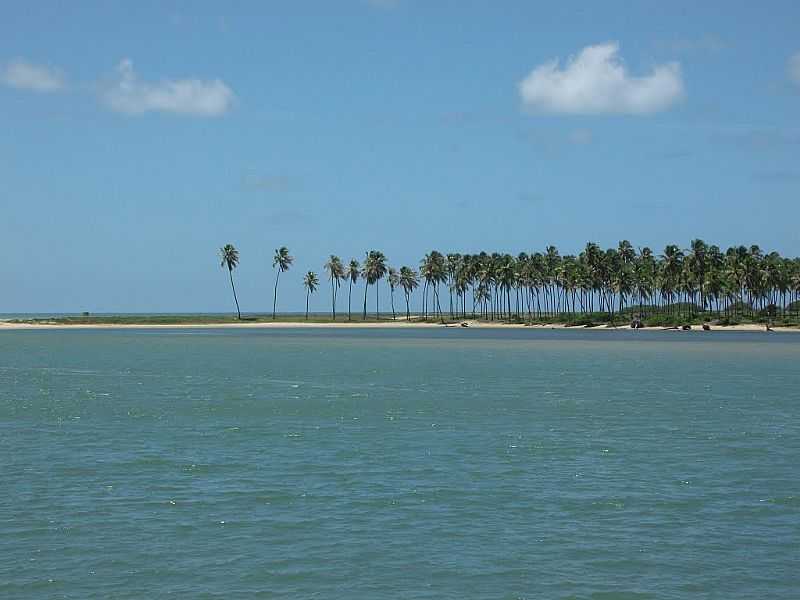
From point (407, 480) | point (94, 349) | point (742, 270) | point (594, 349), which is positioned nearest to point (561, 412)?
point (407, 480)

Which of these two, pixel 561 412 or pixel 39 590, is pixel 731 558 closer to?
pixel 39 590

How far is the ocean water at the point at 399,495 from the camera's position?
19344mm

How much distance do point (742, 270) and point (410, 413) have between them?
539ft

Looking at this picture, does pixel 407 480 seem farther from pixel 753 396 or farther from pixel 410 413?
pixel 753 396

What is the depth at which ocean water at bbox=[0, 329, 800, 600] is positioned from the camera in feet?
63.5

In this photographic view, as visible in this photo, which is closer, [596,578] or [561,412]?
[596,578]

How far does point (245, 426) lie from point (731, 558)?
2582cm

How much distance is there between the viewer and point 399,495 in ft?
87.9

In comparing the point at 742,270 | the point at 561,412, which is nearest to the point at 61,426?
the point at 561,412

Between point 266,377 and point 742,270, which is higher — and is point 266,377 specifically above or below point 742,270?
below

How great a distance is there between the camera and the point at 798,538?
22.5 meters

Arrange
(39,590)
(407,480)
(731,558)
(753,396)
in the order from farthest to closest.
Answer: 1. (753,396)
2. (407,480)
3. (731,558)
4. (39,590)

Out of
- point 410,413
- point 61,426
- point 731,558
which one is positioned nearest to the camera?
point 731,558

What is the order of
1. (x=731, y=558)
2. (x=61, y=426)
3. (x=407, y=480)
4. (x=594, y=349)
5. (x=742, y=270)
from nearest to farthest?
(x=731, y=558)
(x=407, y=480)
(x=61, y=426)
(x=594, y=349)
(x=742, y=270)
